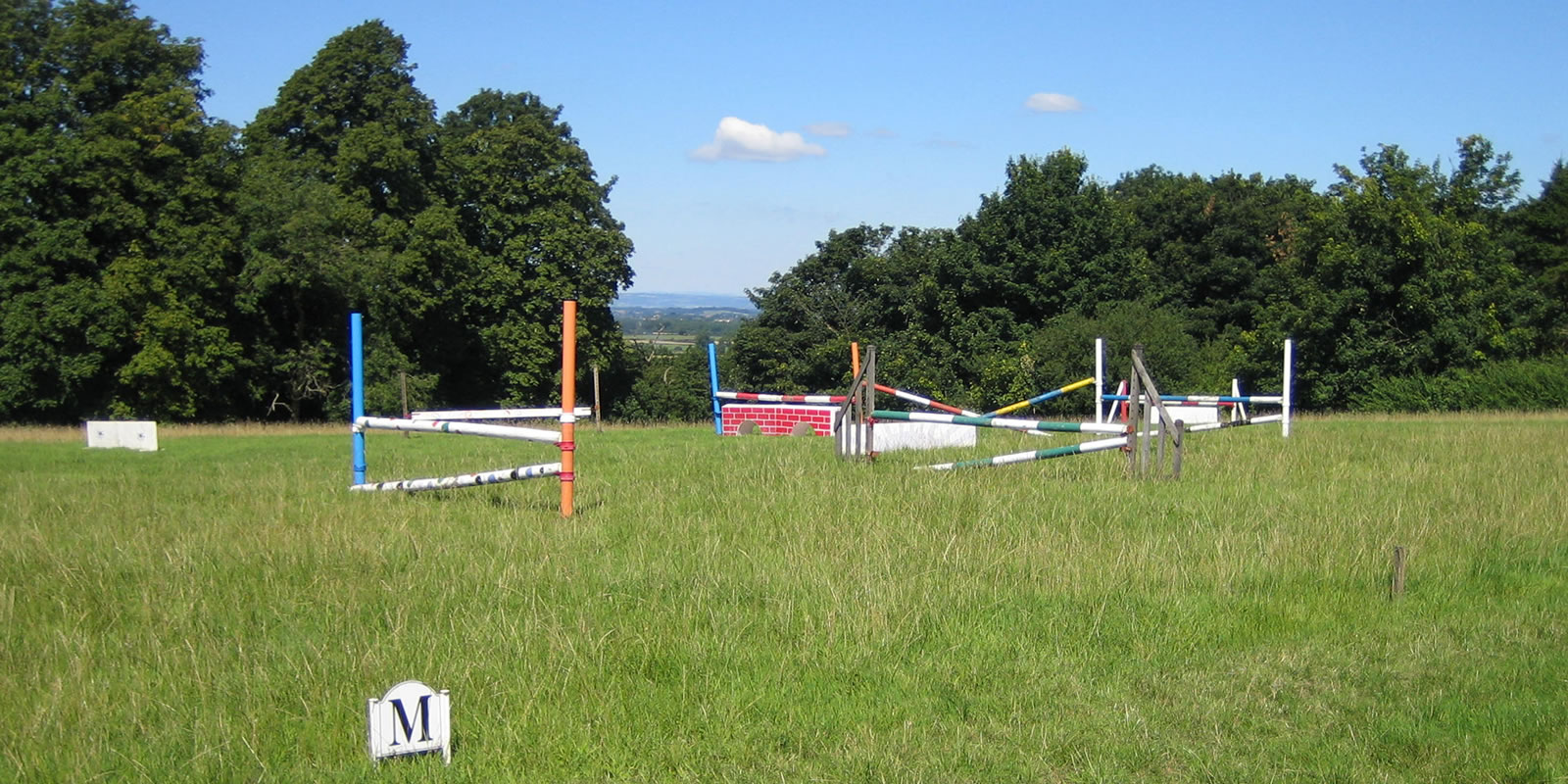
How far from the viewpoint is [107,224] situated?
36.9m

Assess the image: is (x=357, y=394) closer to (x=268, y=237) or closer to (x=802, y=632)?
(x=802, y=632)

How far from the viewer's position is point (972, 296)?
1890 inches

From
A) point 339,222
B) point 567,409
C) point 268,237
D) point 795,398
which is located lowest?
point 795,398

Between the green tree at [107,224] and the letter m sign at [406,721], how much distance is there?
1389 inches

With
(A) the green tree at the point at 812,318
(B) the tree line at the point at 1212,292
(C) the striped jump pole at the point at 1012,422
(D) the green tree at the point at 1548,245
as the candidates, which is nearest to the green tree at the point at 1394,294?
(B) the tree line at the point at 1212,292

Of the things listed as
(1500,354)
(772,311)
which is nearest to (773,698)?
(1500,354)

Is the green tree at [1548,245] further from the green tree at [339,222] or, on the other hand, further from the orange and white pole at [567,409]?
the orange and white pole at [567,409]

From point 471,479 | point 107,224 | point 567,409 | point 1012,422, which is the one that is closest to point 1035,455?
point 1012,422

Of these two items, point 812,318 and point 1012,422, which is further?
point 812,318

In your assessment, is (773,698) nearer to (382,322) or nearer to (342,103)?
(382,322)

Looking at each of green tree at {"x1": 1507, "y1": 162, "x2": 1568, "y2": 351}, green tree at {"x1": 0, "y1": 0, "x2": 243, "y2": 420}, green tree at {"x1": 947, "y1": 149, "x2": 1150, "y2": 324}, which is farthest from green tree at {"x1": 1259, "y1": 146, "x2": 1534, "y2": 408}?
green tree at {"x1": 0, "y1": 0, "x2": 243, "y2": 420}

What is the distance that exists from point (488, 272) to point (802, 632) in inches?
1585

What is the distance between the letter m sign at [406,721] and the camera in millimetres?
4125

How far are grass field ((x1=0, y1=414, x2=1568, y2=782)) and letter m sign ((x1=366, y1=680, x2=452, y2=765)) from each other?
0.26 feet
